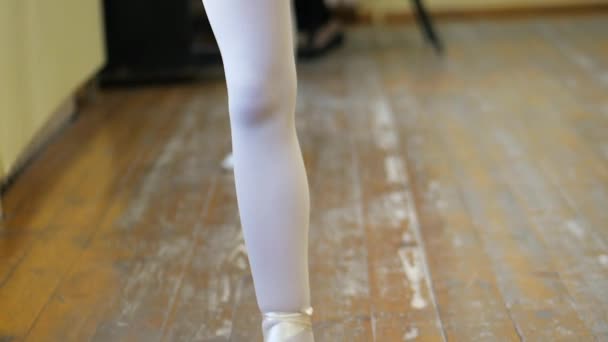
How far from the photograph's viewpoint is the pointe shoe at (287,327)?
1.07m

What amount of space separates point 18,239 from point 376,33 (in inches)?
111

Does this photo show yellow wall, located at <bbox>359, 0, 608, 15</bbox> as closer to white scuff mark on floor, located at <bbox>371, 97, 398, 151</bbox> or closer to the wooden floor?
the wooden floor

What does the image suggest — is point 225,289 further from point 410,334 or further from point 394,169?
point 394,169

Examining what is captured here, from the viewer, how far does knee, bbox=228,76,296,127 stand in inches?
40.0

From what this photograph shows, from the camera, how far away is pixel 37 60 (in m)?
2.22

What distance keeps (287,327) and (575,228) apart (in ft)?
2.85

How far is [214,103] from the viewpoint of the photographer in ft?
9.78

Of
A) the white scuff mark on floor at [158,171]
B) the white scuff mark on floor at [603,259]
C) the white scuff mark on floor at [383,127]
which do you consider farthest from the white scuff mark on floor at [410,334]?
the white scuff mark on floor at [383,127]

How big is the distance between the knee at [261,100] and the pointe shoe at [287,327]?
0.72ft

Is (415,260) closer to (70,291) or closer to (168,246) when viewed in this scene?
(168,246)

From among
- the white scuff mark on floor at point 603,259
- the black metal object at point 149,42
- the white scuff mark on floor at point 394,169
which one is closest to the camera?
the white scuff mark on floor at point 603,259

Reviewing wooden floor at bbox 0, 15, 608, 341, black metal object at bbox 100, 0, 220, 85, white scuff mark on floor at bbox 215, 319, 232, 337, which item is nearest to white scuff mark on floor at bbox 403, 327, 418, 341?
wooden floor at bbox 0, 15, 608, 341

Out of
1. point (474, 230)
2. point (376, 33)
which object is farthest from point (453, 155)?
point (376, 33)

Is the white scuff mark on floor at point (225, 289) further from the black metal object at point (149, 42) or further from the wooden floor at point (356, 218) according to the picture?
the black metal object at point (149, 42)
